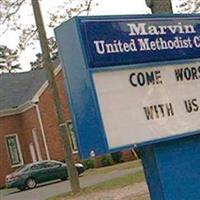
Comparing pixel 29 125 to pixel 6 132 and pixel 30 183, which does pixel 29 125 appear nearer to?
pixel 6 132

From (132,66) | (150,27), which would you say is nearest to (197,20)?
(150,27)

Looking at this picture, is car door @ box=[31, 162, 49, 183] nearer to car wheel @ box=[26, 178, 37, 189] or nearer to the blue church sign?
car wheel @ box=[26, 178, 37, 189]

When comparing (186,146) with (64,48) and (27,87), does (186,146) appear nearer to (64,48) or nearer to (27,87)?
(64,48)

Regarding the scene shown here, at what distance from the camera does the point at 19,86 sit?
4816 cm

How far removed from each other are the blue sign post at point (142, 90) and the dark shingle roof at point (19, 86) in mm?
35479

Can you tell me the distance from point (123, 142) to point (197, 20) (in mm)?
2164

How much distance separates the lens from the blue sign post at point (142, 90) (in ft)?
23.9

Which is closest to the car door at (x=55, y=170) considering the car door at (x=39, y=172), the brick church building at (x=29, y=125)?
the car door at (x=39, y=172)

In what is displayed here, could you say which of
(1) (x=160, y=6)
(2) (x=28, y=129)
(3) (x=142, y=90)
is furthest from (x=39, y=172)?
(3) (x=142, y=90)

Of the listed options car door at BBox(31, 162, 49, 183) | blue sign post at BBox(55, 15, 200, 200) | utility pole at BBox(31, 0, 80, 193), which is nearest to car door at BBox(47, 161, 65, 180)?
car door at BBox(31, 162, 49, 183)

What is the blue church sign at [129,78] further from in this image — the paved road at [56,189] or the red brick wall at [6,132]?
the red brick wall at [6,132]

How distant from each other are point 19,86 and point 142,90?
40877mm

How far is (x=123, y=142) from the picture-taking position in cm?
746

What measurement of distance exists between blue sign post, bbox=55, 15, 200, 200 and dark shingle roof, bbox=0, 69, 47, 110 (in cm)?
3548
